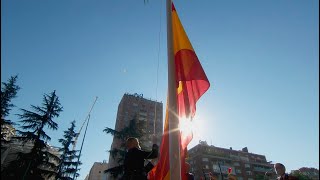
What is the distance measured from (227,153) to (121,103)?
107ft

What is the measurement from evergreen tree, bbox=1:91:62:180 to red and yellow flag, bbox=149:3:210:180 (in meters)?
20.7

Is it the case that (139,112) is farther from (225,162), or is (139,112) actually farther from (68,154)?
(68,154)

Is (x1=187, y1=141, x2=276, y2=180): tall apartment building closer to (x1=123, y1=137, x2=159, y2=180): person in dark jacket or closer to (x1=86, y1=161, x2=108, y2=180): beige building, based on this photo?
(x1=86, y1=161, x2=108, y2=180): beige building

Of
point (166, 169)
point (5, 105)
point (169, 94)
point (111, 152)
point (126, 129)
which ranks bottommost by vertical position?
point (166, 169)

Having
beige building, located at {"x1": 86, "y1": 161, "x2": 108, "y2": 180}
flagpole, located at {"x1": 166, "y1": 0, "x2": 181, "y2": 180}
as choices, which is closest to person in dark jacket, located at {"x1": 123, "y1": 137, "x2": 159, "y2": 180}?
flagpole, located at {"x1": 166, "y1": 0, "x2": 181, "y2": 180}

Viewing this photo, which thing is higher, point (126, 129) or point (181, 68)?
point (126, 129)

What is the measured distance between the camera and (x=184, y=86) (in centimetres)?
510

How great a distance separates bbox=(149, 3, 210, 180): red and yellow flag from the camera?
4.84m

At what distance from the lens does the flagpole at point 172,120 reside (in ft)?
13.1

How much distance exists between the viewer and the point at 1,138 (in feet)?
81.1

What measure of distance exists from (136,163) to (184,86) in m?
1.57

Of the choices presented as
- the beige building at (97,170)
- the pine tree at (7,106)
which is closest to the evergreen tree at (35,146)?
the pine tree at (7,106)

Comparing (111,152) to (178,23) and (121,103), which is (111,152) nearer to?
(178,23)

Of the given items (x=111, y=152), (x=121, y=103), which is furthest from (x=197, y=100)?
(x=121, y=103)
